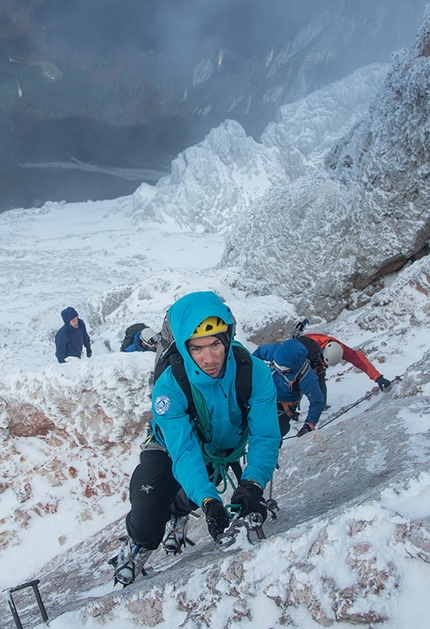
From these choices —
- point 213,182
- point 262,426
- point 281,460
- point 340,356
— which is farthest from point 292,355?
point 213,182

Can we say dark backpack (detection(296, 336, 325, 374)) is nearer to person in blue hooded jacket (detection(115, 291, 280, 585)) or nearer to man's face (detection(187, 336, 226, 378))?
person in blue hooded jacket (detection(115, 291, 280, 585))

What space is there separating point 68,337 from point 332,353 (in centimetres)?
580

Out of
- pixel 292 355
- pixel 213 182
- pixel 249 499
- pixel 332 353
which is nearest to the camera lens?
pixel 249 499

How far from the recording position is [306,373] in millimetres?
5492

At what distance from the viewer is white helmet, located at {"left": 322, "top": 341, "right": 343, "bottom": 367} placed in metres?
5.89

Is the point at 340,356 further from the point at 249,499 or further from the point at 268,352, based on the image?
the point at 249,499

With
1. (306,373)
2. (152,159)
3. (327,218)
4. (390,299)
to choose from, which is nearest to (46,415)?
(306,373)

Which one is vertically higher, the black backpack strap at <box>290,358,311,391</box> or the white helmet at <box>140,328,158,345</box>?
the white helmet at <box>140,328,158,345</box>

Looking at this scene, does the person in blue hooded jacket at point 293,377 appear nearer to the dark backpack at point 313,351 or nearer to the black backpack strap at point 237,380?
the dark backpack at point 313,351

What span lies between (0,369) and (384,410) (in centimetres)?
639

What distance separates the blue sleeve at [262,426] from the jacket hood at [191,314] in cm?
54

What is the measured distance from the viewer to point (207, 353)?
2.80 m

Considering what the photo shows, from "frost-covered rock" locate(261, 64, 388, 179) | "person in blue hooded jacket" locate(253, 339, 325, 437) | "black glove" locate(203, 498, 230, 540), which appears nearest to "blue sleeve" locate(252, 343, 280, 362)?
"person in blue hooded jacket" locate(253, 339, 325, 437)

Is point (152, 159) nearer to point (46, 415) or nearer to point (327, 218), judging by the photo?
point (327, 218)
